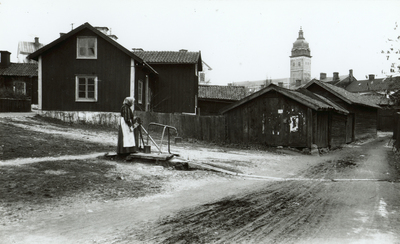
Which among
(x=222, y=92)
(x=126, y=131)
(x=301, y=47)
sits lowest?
(x=126, y=131)

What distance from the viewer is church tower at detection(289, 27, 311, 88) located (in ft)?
415

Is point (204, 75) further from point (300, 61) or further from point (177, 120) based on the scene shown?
point (300, 61)

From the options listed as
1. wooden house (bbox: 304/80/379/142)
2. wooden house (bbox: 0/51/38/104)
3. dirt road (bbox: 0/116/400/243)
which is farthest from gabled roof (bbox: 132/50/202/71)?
dirt road (bbox: 0/116/400/243)

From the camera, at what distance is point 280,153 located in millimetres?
18344

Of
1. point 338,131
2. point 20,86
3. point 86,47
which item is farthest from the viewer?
point 20,86

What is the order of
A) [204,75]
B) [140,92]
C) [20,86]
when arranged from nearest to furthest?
[140,92] < [20,86] < [204,75]

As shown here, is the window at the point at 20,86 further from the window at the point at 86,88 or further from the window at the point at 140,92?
the window at the point at 140,92

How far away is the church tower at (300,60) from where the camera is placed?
415 feet

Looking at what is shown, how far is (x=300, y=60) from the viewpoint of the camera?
12744cm

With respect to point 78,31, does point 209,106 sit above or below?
below

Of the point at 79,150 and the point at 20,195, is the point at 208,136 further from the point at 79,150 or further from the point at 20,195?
the point at 20,195

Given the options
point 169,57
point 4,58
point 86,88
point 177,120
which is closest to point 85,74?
A: point 86,88

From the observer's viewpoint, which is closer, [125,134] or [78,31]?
[125,134]

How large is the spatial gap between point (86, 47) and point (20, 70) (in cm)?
1639
